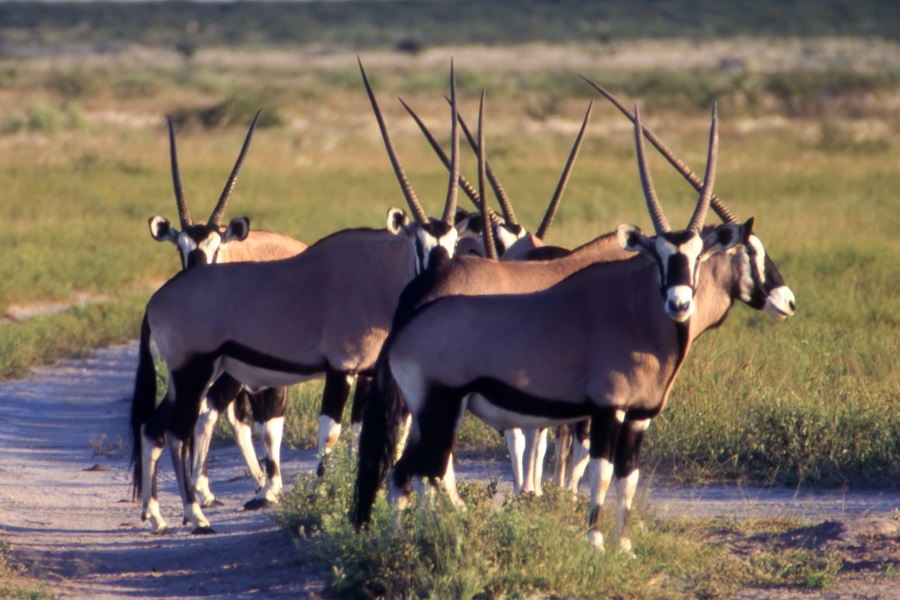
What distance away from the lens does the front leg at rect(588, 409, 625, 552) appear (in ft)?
19.6

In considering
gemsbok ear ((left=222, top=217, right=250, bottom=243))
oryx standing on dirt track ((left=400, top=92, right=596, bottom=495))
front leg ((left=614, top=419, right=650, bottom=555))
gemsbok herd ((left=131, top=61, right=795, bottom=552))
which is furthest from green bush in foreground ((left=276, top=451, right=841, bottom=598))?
gemsbok ear ((left=222, top=217, right=250, bottom=243))

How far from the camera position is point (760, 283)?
22.4ft

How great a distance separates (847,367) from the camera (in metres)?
10.0

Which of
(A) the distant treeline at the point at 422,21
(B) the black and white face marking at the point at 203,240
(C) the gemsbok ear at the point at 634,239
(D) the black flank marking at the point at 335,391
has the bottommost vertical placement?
(D) the black flank marking at the point at 335,391

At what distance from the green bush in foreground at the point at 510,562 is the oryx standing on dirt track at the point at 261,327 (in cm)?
164

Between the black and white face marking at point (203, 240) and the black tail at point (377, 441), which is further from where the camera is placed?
the black and white face marking at point (203, 240)

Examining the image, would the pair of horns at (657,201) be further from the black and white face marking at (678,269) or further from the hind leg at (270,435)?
the hind leg at (270,435)

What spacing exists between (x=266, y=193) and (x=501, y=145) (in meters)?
13.2

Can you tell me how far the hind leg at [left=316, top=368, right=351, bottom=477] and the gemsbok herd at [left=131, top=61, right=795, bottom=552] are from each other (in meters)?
0.01

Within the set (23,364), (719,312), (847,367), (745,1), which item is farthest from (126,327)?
(745,1)

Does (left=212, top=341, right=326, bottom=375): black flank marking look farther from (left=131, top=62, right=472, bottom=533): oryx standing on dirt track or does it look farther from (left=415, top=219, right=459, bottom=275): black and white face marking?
(left=415, top=219, right=459, bottom=275): black and white face marking

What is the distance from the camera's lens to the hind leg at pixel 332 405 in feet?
25.3

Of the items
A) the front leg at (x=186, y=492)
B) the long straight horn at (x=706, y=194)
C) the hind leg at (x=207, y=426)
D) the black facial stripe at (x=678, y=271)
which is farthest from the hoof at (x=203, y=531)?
the long straight horn at (x=706, y=194)

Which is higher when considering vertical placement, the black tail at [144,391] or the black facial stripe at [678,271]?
the black facial stripe at [678,271]
